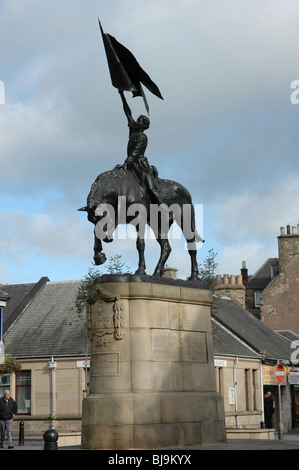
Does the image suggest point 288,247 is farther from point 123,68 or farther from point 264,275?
point 123,68

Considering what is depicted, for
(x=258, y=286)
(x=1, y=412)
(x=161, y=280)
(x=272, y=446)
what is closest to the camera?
(x=272, y=446)

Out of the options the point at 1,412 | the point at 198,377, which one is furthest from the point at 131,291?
the point at 1,412

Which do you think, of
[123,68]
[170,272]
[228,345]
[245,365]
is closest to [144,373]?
[123,68]

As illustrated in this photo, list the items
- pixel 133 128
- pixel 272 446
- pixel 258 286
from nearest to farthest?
pixel 272 446 → pixel 133 128 → pixel 258 286

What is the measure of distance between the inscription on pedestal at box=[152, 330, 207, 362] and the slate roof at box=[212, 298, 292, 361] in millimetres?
30414

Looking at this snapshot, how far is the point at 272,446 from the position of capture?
59.2 ft

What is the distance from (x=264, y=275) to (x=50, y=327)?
31474mm

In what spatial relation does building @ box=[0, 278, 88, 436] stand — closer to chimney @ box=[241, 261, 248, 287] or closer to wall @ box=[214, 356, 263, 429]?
wall @ box=[214, 356, 263, 429]

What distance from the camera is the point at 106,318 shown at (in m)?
18.5

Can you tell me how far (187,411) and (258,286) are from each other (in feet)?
179

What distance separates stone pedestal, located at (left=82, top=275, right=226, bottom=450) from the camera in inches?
701

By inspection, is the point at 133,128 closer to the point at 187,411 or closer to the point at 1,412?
the point at 187,411

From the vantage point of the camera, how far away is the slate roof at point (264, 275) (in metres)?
A: 72.9
